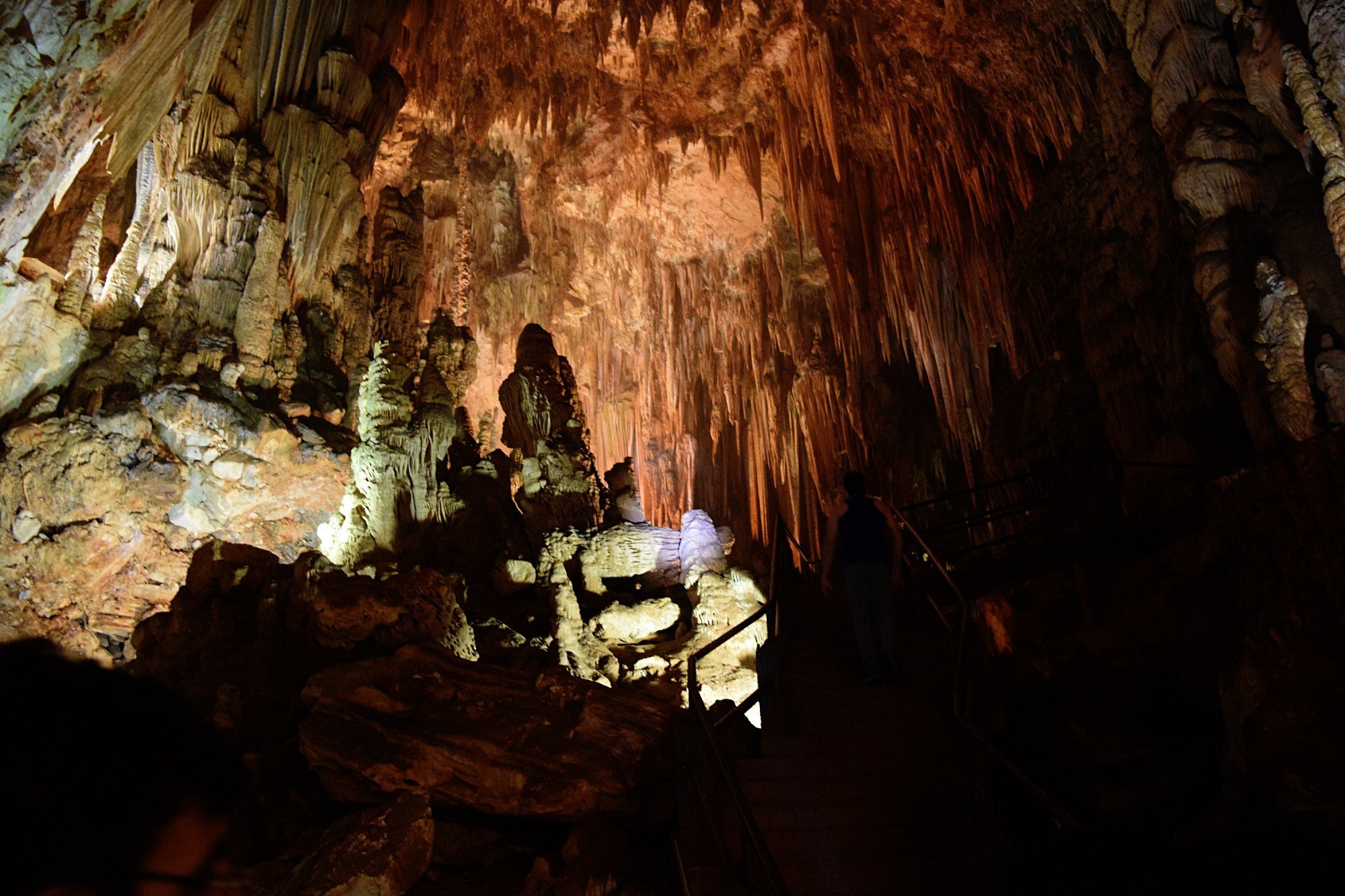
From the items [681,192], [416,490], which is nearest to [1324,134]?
[416,490]

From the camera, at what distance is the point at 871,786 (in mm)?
3961

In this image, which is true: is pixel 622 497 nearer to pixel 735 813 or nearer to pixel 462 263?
pixel 462 263

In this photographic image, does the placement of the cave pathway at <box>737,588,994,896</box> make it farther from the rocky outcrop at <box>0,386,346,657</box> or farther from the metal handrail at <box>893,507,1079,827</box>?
the rocky outcrop at <box>0,386,346,657</box>

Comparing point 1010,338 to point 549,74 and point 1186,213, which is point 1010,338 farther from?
point 549,74

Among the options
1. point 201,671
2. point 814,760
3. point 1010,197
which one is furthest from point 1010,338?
point 201,671

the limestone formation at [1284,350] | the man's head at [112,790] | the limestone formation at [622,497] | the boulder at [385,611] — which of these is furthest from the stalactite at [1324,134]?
the man's head at [112,790]

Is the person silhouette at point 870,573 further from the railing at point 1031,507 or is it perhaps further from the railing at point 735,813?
the railing at point 1031,507

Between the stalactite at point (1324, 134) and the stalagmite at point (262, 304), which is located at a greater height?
the stalagmite at point (262, 304)

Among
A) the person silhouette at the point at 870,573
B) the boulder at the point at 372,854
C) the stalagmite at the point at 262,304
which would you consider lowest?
the boulder at the point at 372,854

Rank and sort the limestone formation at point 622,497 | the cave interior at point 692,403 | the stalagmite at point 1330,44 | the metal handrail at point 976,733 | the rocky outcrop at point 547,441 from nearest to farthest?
1. the metal handrail at point 976,733
2. the cave interior at point 692,403
3. the stalagmite at point 1330,44
4. the rocky outcrop at point 547,441
5. the limestone formation at point 622,497

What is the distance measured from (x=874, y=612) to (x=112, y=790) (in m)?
7.09

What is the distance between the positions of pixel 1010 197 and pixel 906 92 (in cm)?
251

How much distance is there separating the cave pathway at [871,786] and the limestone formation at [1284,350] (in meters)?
4.01

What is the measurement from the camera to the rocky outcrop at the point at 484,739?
5.39 metres
